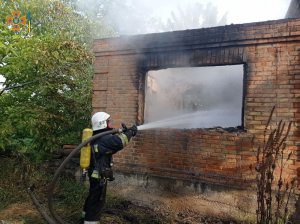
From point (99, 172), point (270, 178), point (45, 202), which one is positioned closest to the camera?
point (270, 178)

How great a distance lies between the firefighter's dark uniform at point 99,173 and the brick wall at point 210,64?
4.24 feet

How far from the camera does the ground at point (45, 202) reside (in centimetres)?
389

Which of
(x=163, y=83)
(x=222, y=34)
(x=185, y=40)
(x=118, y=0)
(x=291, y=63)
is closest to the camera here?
(x=291, y=63)

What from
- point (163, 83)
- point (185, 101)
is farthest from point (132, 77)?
point (185, 101)

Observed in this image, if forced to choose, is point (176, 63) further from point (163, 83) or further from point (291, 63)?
point (163, 83)

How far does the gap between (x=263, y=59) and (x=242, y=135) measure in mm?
1421

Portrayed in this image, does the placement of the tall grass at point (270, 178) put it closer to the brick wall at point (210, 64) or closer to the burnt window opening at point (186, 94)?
the brick wall at point (210, 64)

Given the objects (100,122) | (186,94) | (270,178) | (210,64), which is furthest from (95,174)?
(186,94)

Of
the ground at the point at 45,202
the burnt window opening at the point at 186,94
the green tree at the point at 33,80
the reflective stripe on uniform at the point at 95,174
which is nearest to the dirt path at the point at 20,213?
Answer: the ground at the point at 45,202

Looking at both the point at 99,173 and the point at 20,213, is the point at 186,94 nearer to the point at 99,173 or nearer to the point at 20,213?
the point at 99,173

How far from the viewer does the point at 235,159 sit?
12.8 ft

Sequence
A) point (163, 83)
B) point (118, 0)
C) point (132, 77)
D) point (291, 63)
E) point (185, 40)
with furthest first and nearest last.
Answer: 1. point (118, 0)
2. point (163, 83)
3. point (132, 77)
4. point (185, 40)
5. point (291, 63)

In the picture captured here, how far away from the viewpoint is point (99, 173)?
11.3ft

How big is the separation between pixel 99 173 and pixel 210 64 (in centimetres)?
286
